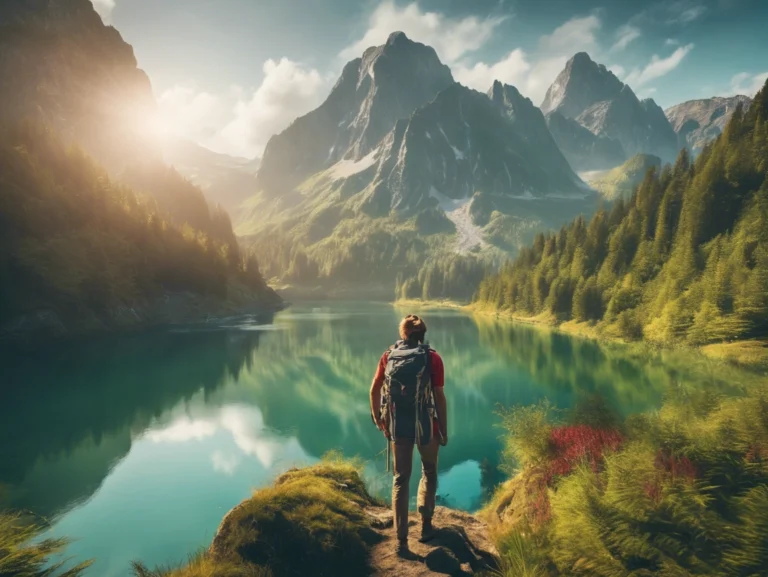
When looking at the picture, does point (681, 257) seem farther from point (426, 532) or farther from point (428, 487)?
point (426, 532)

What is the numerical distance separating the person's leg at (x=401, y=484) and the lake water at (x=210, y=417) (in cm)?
794

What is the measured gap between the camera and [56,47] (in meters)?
164

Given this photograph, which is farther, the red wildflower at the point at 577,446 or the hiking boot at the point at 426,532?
the red wildflower at the point at 577,446

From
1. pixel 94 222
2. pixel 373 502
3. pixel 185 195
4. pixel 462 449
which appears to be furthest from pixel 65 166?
pixel 373 502

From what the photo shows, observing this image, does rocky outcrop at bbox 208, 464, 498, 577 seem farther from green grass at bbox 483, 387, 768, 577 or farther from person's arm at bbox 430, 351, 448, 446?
person's arm at bbox 430, 351, 448, 446

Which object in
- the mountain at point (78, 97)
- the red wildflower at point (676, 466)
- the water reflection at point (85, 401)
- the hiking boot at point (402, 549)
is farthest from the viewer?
the mountain at point (78, 97)

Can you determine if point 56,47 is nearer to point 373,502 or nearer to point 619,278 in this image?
point 619,278

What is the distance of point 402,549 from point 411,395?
3.00m

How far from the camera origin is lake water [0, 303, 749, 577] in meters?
20.4

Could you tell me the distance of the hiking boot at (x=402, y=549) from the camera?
8535 mm

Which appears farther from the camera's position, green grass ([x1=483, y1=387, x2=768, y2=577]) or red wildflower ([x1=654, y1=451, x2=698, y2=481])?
red wildflower ([x1=654, y1=451, x2=698, y2=481])

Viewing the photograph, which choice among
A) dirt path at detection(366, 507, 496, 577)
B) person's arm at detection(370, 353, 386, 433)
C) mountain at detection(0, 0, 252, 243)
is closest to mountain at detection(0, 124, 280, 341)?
mountain at detection(0, 0, 252, 243)

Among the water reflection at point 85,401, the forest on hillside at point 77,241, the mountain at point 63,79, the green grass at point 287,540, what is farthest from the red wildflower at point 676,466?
the mountain at point 63,79

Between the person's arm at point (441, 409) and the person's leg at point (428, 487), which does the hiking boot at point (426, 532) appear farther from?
the person's arm at point (441, 409)
